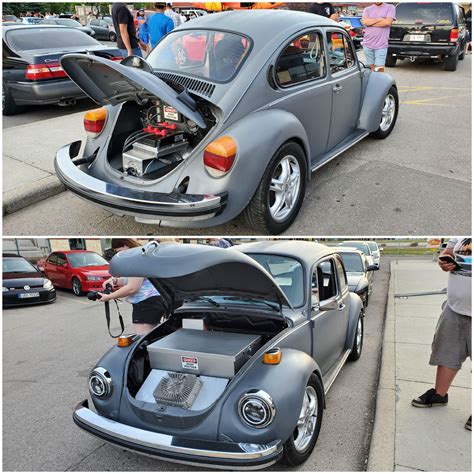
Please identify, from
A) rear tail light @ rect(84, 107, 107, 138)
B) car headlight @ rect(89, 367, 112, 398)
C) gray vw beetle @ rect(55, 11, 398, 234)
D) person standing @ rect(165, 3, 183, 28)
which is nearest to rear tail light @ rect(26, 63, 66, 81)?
person standing @ rect(165, 3, 183, 28)

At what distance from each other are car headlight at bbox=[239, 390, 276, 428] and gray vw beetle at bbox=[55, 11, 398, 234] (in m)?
1.58

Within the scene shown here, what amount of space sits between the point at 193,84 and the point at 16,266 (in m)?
8.60

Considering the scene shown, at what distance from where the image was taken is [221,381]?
3.24 m

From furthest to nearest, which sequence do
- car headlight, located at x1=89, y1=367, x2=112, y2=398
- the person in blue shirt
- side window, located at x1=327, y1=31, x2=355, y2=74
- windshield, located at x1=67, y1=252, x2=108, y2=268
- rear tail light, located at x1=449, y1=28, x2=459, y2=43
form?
1. rear tail light, located at x1=449, y1=28, x2=459, y2=43
2. windshield, located at x1=67, y1=252, x2=108, y2=268
3. the person in blue shirt
4. side window, located at x1=327, y1=31, x2=355, y2=74
5. car headlight, located at x1=89, y1=367, x2=112, y2=398

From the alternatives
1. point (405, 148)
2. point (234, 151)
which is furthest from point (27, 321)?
point (405, 148)

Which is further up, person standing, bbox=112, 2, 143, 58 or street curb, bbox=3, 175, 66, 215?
person standing, bbox=112, 2, 143, 58

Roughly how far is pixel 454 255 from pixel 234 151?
2018mm

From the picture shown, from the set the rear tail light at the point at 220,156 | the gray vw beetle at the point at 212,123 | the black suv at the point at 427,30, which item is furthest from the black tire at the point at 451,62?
the rear tail light at the point at 220,156

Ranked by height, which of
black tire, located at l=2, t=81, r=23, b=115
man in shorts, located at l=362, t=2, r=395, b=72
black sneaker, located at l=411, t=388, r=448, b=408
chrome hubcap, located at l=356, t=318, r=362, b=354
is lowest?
chrome hubcap, located at l=356, t=318, r=362, b=354

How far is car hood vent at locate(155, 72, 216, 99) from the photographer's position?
4.29 m

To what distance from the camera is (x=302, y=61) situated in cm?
502

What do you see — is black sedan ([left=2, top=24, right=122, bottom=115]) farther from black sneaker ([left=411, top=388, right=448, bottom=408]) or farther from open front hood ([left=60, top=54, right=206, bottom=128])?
black sneaker ([left=411, top=388, right=448, bottom=408])

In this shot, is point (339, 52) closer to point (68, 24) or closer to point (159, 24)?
point (159, 24)

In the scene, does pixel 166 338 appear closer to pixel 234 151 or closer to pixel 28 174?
pixel 234 151
